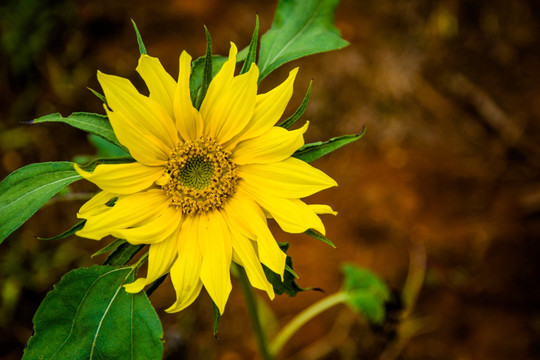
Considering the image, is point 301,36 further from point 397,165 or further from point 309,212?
point 397,165

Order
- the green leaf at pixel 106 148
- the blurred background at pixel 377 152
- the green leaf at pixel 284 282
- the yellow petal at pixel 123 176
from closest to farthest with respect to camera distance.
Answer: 1. the yellow petal at pixel 123 176
2. the green leaf at pixel 284 282
3. the green leaf at pixel 106 148
4. the blurred background at pixel 377 152

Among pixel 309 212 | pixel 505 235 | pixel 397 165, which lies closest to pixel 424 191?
pixel 397 165

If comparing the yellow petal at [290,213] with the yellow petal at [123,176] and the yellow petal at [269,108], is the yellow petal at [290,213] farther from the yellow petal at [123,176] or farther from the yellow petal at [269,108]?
the yellow petal at [123,176]

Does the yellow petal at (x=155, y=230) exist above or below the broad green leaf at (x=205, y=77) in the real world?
below

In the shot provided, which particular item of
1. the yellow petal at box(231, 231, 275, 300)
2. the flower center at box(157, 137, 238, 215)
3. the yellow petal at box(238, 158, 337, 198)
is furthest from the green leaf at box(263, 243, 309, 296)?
the flower center at box(157, 137, 238, 215)

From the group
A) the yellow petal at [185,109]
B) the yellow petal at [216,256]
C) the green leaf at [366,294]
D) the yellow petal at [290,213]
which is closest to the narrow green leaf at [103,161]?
the yellow petal at [185,109]

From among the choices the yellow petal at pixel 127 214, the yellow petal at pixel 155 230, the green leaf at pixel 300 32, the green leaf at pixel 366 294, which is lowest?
the green leaf at pixel 366 294

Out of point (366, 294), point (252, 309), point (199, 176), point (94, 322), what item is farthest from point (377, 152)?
point (94, 322)
